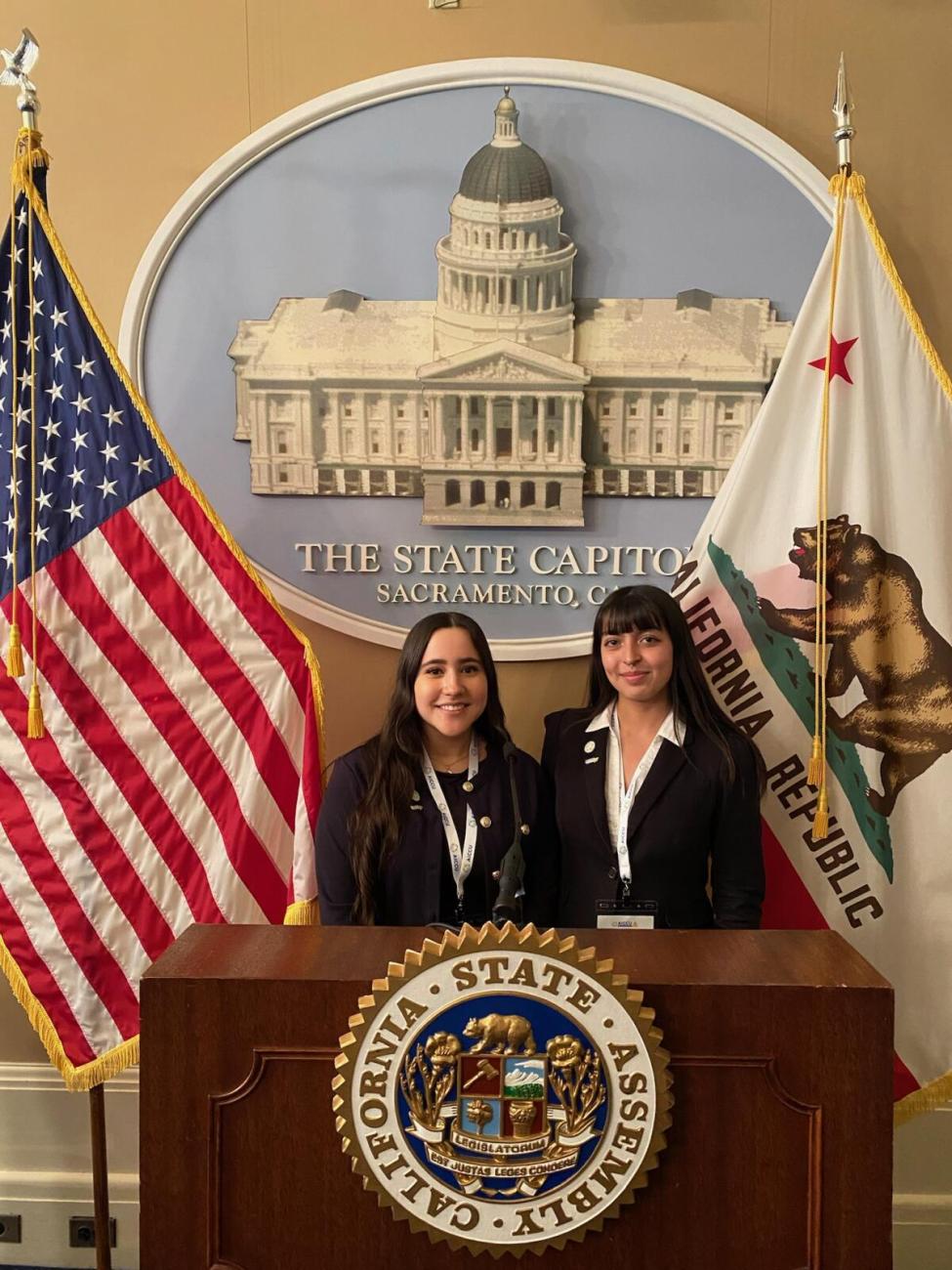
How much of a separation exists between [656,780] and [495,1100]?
2.66 feet

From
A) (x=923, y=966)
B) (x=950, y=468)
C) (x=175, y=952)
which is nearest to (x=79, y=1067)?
(x=175, y=952)

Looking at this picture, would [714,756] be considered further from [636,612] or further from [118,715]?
[118,715]

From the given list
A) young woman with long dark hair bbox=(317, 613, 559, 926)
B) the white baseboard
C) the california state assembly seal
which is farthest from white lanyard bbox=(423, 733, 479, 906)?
the white baseboard

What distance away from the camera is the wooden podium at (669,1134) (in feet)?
3.90

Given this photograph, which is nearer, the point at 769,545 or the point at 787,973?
the point at 787,973

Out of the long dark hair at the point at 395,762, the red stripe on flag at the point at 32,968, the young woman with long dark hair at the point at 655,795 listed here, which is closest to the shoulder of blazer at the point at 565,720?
the young woman with long dark hair at the point at 655,795

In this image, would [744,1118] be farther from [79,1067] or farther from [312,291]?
[312,291]

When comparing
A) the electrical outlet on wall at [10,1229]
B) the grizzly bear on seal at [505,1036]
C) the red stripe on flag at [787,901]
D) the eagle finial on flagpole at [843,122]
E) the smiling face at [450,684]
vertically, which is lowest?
the electrical outlet on wall at [10,1229]

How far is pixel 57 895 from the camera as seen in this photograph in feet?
6.87

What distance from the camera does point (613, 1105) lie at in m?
1.17

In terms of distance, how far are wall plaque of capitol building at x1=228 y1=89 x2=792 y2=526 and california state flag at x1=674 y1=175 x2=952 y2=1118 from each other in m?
0.23

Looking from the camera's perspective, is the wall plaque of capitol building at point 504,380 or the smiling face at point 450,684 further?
the wall plaque of capitol building at point 504,380

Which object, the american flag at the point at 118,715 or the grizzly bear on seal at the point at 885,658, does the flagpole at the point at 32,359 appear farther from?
the grizzly bear on seal at the point at 885,658

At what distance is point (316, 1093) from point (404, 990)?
160mm
